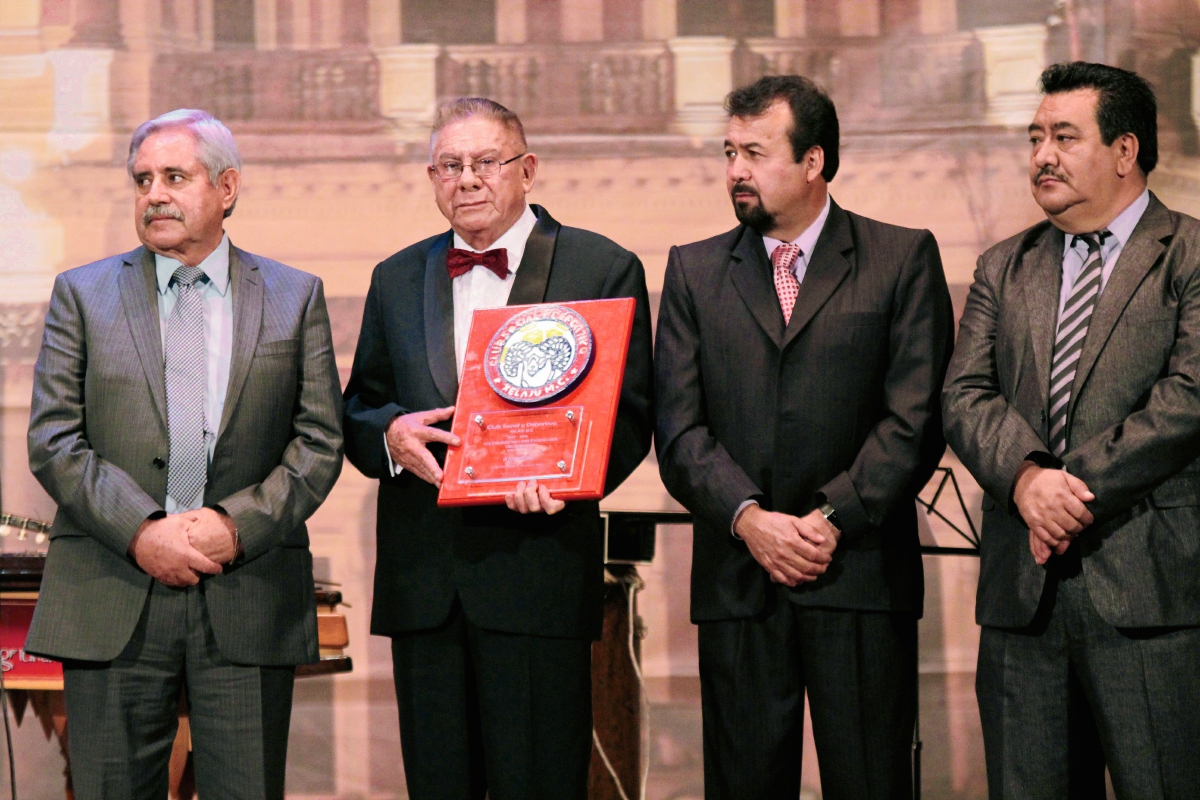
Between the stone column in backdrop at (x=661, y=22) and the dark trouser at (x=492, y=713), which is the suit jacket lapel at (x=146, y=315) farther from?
the stone column in backdrop at (x=661, y=22)

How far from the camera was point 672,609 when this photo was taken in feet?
17.2

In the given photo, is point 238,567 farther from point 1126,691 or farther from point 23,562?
point 1126,691

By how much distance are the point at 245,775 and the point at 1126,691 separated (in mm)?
1859

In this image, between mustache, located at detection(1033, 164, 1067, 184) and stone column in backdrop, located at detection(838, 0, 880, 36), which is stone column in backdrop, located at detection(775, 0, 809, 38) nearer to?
stone column in backdrop, located at detection(838, 0, 880, 36)

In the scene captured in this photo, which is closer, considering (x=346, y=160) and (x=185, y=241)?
(x=185, y=241)

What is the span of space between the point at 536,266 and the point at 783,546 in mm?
879

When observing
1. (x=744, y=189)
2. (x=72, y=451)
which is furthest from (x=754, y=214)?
(x=72, y=451)

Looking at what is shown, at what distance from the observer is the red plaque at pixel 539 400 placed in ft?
9.38

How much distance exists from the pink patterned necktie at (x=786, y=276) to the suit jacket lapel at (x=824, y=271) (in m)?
0.04

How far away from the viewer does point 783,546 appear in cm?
294

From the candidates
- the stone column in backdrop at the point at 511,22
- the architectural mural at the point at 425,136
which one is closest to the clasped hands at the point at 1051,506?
the architectural mural at the point at 425,136

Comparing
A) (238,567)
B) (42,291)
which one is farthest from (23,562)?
(42,291)

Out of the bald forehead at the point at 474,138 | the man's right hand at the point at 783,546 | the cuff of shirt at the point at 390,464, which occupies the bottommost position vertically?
the man's right hand at the point at 783,546

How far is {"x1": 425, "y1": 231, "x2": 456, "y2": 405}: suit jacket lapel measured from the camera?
3.12 meters
